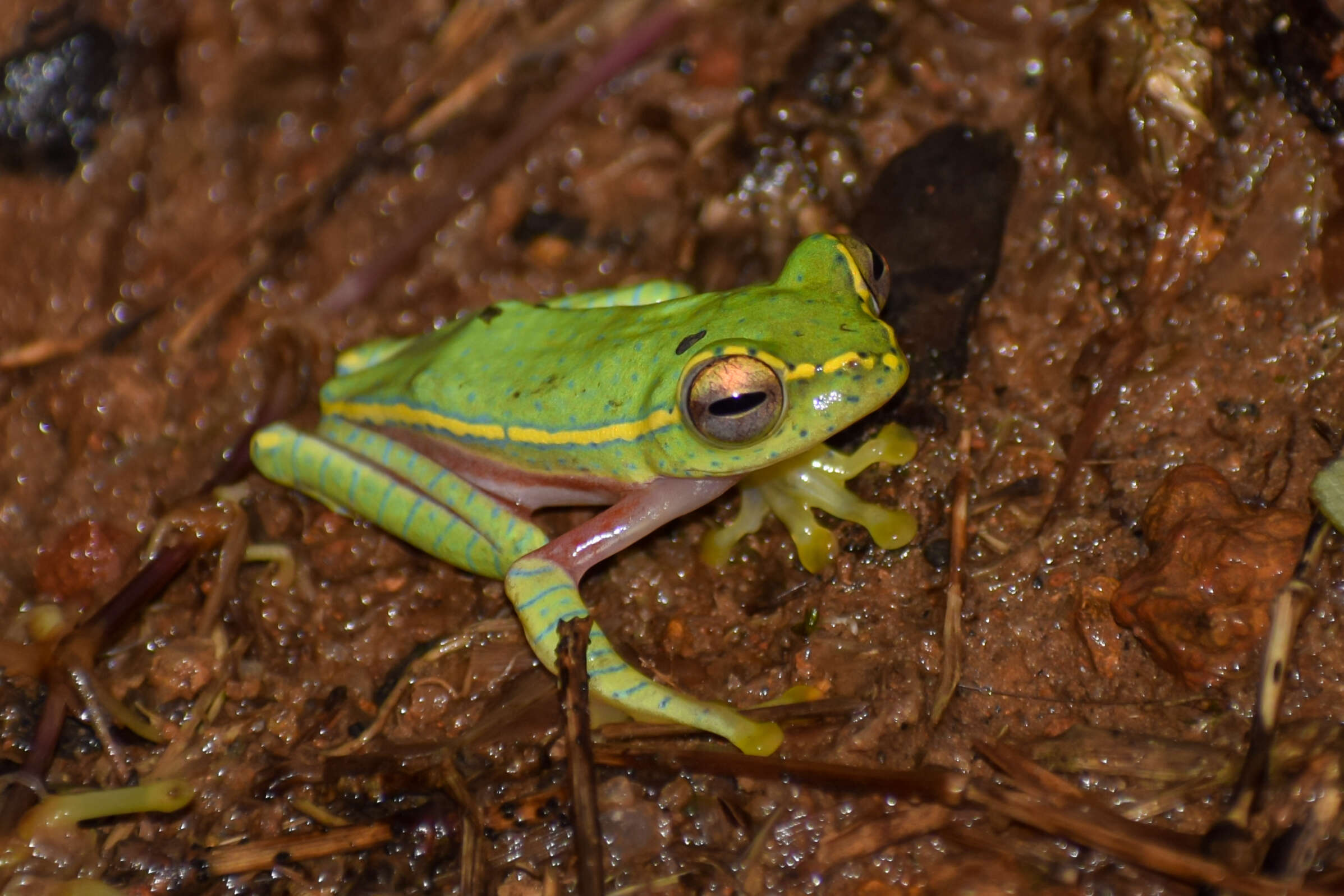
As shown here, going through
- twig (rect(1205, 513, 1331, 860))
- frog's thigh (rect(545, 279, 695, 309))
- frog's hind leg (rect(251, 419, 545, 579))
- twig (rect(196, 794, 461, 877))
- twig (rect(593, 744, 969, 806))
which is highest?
frog's thigh (rect(545, 279, 695, 309))

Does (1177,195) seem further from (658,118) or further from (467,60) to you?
(467,60)

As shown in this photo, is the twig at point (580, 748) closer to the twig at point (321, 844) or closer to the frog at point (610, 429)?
the frog at point (610, 429)

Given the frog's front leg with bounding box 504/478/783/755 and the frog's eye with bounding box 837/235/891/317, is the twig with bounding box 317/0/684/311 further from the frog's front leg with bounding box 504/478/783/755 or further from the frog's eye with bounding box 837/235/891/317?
the frog's eye with bounding box 837/235/891/317

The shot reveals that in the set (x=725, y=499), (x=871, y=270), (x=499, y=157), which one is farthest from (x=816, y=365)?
(x=499, y=157)

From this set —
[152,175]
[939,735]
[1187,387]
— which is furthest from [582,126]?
[939,735]

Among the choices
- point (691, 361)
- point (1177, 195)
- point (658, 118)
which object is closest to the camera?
point (691, 361)

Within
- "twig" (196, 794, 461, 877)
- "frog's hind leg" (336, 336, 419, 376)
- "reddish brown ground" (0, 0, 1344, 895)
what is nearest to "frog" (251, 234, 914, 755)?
"frog's hind leg" (336, 336, 419, 376)

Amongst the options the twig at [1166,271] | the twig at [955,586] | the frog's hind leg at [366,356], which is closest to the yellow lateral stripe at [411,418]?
the frog's hind leg at [366,356]
